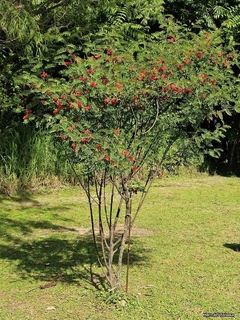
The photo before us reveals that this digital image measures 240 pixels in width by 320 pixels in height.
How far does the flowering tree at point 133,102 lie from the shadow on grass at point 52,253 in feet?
2.59

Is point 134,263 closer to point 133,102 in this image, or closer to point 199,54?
point 133,102

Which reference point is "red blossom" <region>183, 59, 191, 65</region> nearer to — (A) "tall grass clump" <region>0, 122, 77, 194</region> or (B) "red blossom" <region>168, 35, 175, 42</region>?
(B) "red blossom" <region>168, 35, 175, 42</region>

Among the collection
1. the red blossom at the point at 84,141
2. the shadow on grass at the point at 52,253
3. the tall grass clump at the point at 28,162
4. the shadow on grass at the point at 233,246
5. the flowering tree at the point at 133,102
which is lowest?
the shadow on grass at the point at 52,253

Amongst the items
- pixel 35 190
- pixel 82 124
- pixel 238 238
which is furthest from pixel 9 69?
pixel 82 124

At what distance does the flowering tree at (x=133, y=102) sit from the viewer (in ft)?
11.9

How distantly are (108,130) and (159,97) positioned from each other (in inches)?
20.9

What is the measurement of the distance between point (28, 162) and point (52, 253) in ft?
14.7

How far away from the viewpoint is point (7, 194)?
921 cm

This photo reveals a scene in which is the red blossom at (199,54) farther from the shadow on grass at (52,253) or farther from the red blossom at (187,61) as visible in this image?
the shadow on grass at (52,253)

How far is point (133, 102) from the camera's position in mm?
3883

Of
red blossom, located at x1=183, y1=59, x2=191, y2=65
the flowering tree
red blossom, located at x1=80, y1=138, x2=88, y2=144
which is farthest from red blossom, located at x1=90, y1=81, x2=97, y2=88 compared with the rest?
red blossom, located at x1=183, y1=59, x2=191, y2=65

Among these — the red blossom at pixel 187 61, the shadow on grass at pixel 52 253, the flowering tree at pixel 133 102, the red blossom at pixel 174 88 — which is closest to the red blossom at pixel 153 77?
the flowering tree at pixel 133 102

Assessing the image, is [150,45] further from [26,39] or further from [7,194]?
[7,194]

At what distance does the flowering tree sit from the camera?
3629 millimetres
